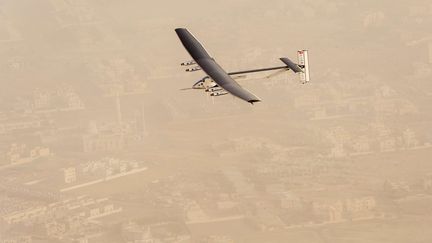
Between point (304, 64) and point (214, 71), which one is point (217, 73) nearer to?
point (214, 71)

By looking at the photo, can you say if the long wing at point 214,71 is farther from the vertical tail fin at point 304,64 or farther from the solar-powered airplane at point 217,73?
the vertical tail fin at point 304,64

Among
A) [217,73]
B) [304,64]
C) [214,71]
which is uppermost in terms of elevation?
[304,64]

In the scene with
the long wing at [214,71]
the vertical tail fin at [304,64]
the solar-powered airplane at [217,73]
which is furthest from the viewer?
the vertical tail fin at [304,64]

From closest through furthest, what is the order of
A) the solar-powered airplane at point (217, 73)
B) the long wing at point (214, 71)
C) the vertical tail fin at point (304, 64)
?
the long wing at point (214, 71) < the solar-powered airplane at point (217, 73) < the vertical tail fin at point (304, 64)

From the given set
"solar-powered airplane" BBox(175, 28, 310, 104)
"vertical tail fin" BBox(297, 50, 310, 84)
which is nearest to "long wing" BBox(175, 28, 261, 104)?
"solar-powered airplane" BBox(175, 28, 310, 104)

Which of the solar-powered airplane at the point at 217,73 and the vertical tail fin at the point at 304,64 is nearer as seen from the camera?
the solar-powered airplane at the point at 217,73

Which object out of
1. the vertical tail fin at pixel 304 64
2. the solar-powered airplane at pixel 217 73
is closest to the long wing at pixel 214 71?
the solar-powered airplane at pixel 217 73

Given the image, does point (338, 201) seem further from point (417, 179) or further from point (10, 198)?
point (10, 198)

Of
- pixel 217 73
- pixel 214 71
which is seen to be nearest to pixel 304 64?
pixel 214 71

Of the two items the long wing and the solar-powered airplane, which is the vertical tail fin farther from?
the long wing
